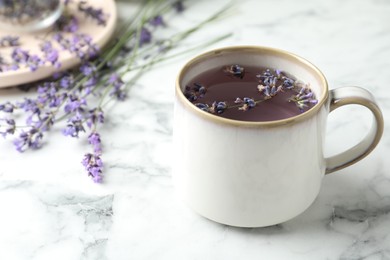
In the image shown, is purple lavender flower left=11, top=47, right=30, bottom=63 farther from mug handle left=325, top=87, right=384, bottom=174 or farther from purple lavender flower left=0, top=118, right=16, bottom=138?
mug handle left=325, top=87, right=384, bottom=174

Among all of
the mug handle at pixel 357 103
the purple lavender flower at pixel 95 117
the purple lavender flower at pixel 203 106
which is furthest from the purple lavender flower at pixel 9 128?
the mug handle at pixel 357 103

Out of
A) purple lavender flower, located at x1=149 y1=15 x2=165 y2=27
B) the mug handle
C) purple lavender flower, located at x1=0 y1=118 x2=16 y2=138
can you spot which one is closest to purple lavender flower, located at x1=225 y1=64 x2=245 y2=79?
the mug handle

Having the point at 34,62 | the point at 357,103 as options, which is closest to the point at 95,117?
the point at 34,62

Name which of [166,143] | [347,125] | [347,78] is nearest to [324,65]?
[347,78]

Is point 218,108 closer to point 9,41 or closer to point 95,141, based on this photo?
point 95,141

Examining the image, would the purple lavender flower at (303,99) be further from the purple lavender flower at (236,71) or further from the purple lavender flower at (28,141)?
the purple lavender flower at (28,141)
